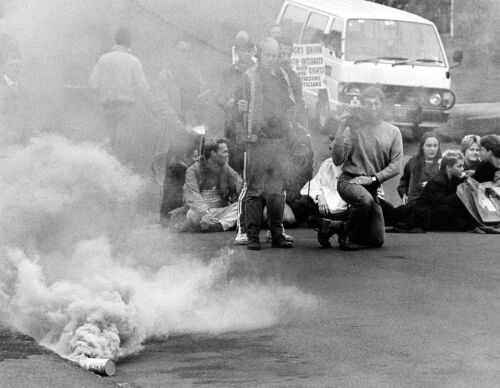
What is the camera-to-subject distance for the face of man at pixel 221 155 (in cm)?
1080

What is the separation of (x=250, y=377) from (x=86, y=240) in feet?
4.98

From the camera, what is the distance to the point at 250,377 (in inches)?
216

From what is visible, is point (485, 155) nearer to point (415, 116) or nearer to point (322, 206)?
point (322, 206)

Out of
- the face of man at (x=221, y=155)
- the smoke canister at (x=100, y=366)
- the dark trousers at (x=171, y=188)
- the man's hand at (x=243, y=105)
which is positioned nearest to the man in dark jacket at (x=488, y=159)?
the face of man at (x=221, y=155)

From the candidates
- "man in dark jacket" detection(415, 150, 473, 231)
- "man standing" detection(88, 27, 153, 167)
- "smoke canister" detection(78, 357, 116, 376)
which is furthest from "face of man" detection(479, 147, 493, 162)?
"smoke canister" detection(78, 357, 116, 376)

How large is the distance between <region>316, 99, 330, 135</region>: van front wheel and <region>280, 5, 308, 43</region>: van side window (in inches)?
60.3

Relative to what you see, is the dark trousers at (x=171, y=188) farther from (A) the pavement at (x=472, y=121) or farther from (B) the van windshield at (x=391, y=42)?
(A) the pavement at (x=472, y=121)

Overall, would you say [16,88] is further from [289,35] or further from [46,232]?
[289,35]

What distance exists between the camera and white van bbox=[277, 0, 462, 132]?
864cm

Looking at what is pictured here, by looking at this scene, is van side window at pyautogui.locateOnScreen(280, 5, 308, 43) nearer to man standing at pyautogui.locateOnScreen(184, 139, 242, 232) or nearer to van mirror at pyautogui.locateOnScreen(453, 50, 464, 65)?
man standing at pyautogui.locateOnScreen(184, 139, 242, 232)

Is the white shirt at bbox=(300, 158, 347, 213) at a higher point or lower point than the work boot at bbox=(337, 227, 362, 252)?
higher

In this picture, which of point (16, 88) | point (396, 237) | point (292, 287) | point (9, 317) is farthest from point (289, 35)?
point (9, 317)

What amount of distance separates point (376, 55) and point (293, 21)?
9.06 feet

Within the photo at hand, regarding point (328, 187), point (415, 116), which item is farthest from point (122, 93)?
point (415, 116)
